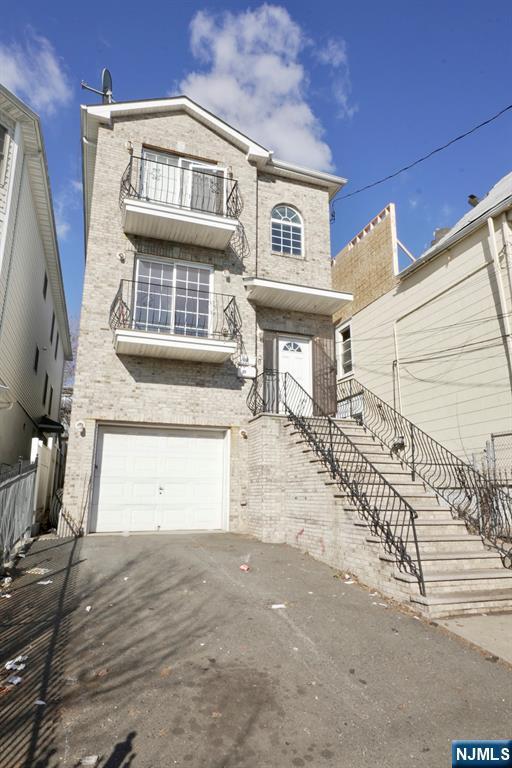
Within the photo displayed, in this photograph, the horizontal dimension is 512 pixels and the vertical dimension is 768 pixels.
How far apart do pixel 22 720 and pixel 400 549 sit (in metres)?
4.64

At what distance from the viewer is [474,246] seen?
11.5 m

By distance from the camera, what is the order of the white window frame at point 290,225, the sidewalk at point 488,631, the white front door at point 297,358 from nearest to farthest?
the sidewalk at point 488,631 → the white front door at point 297,358 → the white window frame at point 290,225

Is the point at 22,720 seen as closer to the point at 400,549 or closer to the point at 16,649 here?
the point at 16,649

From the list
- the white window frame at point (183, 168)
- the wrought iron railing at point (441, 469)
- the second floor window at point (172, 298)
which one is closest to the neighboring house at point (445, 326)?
the wrought iron railing at point (441, 469)

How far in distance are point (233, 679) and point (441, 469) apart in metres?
9.25

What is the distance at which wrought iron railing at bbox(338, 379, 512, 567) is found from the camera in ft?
26.8

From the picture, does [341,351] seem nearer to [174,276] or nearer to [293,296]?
[293,296]

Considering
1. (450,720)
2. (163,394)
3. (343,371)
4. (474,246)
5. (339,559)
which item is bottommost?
(450,720)

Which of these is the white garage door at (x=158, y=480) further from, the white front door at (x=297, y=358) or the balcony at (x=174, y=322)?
the white front door at (x=297, y=358)

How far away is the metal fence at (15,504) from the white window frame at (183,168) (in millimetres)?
7740

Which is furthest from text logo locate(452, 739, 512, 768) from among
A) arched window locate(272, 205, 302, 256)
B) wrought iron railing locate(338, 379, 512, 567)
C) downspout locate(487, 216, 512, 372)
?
arched window locate(272, 205, 302, 256)

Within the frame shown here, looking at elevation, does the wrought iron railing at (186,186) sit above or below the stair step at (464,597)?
→ above

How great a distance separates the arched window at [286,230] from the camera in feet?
45.3

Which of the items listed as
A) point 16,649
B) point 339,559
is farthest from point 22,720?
point 339,559
